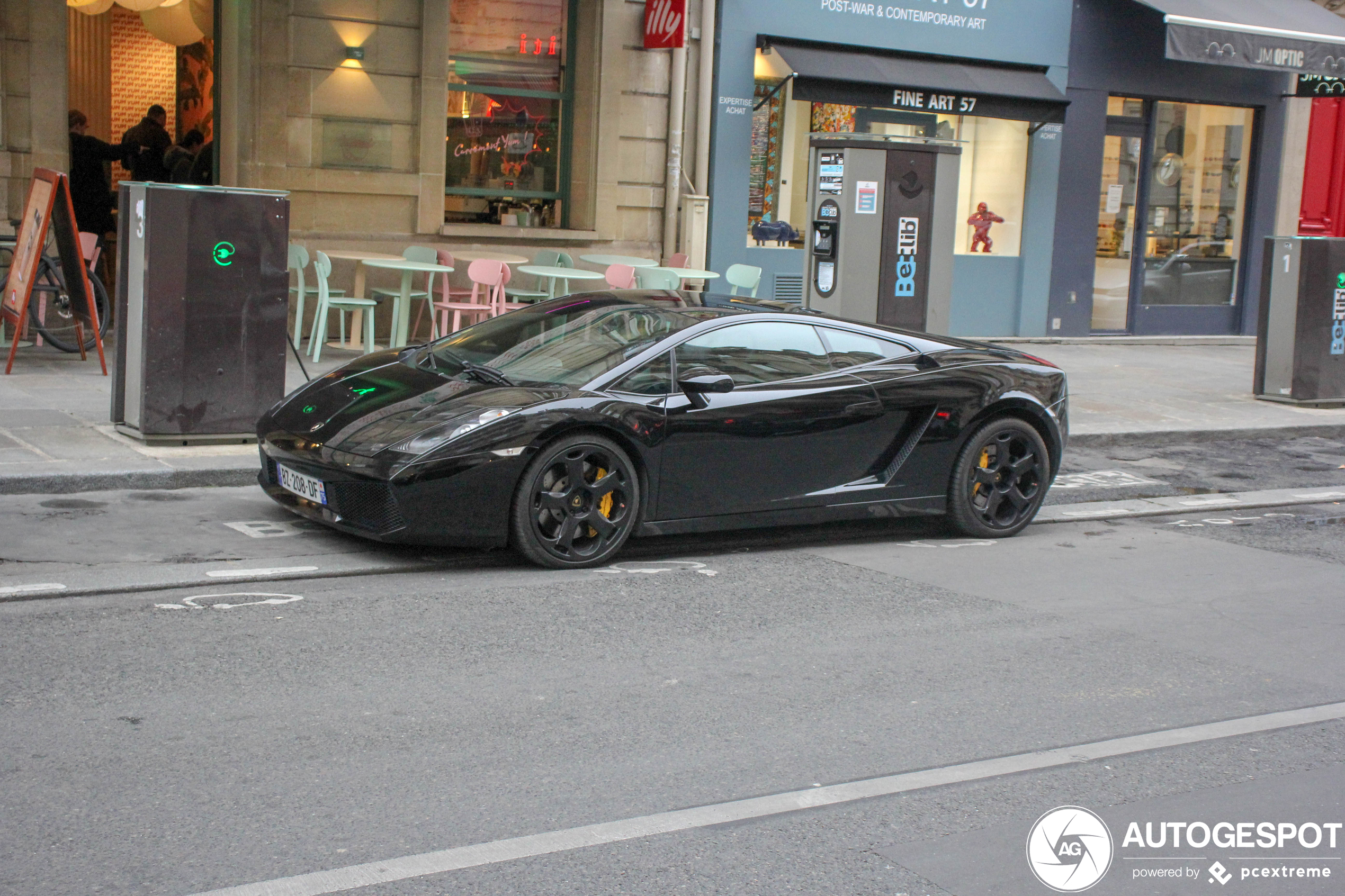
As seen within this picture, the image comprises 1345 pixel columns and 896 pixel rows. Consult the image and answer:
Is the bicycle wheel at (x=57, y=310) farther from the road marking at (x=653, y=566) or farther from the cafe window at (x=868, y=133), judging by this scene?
the cafe window at (x=868, y=133)

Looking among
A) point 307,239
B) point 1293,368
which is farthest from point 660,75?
point 1293,368

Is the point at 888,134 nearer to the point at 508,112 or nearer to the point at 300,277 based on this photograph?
the point at 508,112

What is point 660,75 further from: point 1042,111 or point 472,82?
point 1042,111

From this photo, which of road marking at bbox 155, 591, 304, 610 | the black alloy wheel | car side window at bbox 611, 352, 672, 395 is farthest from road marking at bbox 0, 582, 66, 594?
the black alloy wheel

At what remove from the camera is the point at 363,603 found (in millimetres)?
6000

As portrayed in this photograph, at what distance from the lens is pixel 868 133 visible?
1519cm

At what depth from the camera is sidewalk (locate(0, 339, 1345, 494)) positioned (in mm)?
7922

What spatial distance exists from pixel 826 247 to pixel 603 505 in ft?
18.2

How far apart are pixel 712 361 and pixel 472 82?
8913 mm

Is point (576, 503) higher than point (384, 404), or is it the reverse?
point (384, 404)

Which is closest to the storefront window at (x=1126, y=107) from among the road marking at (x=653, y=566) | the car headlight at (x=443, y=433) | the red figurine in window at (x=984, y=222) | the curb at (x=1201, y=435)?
the red figurine in window at (x=984, y=222)

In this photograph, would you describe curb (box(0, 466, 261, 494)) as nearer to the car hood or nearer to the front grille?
the car hood

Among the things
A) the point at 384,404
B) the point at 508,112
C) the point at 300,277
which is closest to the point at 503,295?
the point at 300,277

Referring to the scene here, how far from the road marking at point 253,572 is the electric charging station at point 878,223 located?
6022 mm
